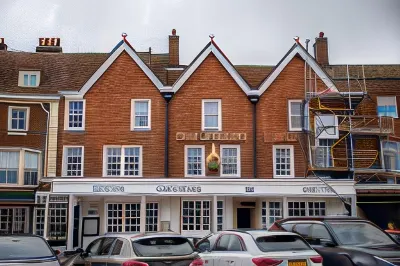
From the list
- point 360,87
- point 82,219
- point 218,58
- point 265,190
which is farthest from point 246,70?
point 82,219

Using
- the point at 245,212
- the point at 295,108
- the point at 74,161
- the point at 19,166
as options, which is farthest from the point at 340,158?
the point at 19,166

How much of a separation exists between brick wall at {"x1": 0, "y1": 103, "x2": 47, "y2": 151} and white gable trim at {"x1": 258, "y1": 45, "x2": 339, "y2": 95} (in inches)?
447

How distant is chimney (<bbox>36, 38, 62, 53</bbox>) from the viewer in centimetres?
3406

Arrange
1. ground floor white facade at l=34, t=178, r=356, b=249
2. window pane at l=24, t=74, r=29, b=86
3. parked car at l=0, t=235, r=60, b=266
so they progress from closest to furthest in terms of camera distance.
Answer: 1. parked car at l=0, t=235, r=60, b=266
2. ground floor white facade at l=34, t=178, r=356, b=249
3. window pane at l=24, t=74, r=29, b=86

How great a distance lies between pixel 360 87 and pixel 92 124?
47.3ft

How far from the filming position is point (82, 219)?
26.5 metres

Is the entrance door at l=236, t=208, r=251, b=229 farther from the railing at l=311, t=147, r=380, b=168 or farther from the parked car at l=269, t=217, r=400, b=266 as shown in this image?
the parked car at l=269, t=217, r=400, b=266

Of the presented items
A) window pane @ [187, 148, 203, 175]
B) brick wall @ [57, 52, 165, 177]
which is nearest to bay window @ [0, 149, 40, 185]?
brick wall @ [57, 52, 165, 177]

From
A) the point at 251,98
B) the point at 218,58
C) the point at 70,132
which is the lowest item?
the point at 70,132

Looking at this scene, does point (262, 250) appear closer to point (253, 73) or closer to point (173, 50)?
point (253, 73)

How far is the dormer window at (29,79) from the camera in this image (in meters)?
29.2

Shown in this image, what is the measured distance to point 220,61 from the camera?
28609 mm

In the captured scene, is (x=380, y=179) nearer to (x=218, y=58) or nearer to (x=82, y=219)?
(x=218, y=58)

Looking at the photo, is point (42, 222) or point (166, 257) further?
point (42, 222)
